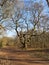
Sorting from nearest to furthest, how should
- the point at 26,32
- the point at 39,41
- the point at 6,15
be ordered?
the point at 6,15 → the point at 39,41 → the point at 26,32

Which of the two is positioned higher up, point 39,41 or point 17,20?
point 17,20

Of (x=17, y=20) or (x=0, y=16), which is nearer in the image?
(x=0, y=16)

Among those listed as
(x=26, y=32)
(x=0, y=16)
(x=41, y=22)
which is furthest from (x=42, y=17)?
(x=0, y=16)

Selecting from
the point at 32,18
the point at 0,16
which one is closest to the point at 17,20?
the point at 32,18

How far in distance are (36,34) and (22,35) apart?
287 cm

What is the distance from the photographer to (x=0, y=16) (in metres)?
18.9

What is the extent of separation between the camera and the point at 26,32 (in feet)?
148

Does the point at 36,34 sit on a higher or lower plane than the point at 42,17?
lower

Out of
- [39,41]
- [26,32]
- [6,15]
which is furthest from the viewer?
[26,32]

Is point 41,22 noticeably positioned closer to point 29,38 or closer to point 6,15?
point 29,38

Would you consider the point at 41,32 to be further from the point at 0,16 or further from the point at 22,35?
the point at 0,16

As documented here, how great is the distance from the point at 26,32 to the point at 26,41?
1859mm

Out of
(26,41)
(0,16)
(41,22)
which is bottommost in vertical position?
(26,41)

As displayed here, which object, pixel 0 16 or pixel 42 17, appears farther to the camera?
pixel 42 17
